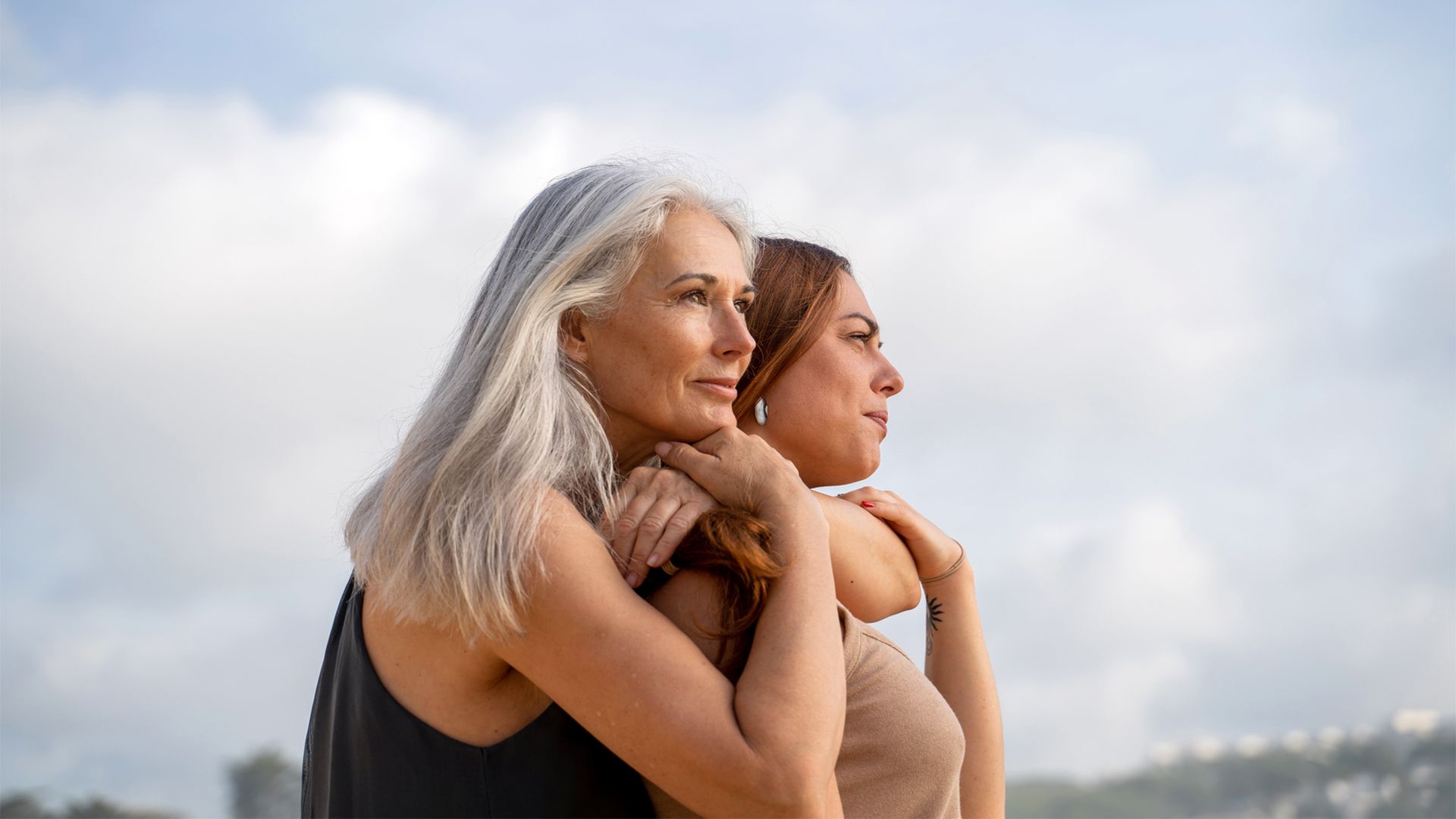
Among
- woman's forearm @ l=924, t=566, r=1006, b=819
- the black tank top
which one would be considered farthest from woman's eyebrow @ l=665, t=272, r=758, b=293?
woman's forearm @ l=924, t=566, r=1006, b=819

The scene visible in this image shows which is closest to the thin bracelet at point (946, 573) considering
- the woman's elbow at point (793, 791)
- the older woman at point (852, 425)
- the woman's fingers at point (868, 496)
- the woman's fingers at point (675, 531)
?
the older woman at point (852, 425)

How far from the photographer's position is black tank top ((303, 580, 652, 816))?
9.07ft

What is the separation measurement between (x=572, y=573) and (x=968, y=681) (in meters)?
1.75

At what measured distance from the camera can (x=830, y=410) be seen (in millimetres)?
3869

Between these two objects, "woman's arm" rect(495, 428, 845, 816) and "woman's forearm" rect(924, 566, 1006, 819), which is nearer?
"woman's arm" rect(495, 428, 845, 816)

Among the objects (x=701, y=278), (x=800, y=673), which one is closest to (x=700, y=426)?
(x=701, y=278)

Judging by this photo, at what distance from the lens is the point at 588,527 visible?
2738 millimetres

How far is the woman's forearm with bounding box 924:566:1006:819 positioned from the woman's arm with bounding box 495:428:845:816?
53.7 inches

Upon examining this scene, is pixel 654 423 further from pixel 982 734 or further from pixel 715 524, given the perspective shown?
pixel 982 734

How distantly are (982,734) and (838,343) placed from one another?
1258 mm

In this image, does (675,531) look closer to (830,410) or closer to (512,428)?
(512,428)

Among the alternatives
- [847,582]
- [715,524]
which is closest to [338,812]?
[715,524]

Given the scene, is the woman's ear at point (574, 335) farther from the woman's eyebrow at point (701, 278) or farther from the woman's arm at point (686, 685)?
the woman's arm at point (686, 685)

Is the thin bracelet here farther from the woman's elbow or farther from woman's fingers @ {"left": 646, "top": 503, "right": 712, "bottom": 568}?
the woman's elbow
